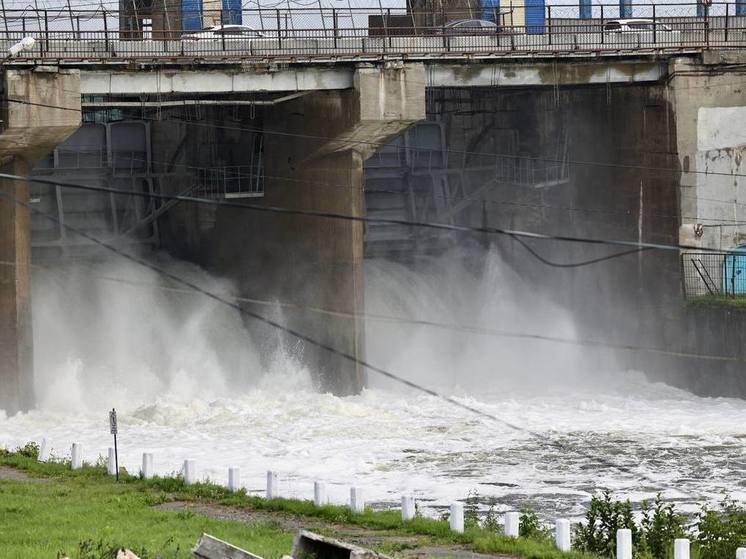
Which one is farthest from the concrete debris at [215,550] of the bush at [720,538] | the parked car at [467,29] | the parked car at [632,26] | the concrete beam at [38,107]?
the parked car at [632,26]

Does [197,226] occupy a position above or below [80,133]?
below

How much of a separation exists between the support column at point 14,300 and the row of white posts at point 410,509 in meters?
10.6

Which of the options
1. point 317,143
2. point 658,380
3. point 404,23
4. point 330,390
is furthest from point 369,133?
point 404,23

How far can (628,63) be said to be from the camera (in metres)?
45.5

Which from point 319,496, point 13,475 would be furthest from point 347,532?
point 13,475

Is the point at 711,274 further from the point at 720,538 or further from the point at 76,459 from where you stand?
the point at 720,538

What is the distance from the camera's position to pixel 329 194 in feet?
146

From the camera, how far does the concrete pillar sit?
142 feet

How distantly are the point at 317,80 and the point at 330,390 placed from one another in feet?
29.7

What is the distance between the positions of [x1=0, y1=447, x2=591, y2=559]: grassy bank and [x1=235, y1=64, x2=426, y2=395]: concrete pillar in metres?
17.5

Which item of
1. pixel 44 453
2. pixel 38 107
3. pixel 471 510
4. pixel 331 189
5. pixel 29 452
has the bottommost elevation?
pixel 471 510

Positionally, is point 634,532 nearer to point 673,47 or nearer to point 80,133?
point 673,47

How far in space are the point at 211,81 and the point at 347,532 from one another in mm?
21729

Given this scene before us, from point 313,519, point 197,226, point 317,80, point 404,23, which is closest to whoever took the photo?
point 313,519
